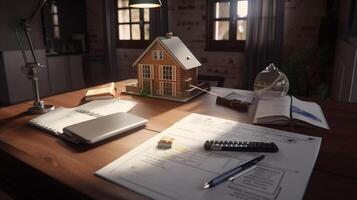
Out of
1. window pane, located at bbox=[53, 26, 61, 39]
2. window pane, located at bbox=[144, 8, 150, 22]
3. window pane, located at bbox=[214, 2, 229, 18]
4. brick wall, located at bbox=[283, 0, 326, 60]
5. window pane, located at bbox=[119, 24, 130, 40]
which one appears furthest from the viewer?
window pane, located at bbox=[53, 26, 61, 39]

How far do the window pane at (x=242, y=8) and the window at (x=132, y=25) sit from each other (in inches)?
53.7

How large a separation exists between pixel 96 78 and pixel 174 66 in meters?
3.78

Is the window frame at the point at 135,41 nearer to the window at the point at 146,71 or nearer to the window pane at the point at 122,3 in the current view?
the window pane at the point at 122,3

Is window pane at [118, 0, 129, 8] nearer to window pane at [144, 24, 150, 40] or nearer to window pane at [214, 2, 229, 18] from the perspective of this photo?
window pane at [144, 24, 150, 40]

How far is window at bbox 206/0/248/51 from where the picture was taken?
3395 mm

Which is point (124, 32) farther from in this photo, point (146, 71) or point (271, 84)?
point (271, 84)

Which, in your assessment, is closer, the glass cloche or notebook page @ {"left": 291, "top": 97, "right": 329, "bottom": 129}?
notebook page @ {"left": 291, "top": 97, "right": 329, "bottom": 129}

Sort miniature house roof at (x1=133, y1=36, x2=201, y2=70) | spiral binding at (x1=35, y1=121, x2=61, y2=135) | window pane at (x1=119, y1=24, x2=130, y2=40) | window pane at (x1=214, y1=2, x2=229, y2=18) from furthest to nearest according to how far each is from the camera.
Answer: window pane at (x1=119, y1=24, x2=130, y2=40)
window pane at (x1=214, y1=2, x2=229, y2=18)
miniature house roof at (x1=133, y1=36, x2=201, y2=70)
spiral binding at (x1=35, y1=121, x2=61, y2=135)

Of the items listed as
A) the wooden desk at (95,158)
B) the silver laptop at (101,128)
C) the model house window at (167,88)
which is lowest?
the wooden desk at (95,158)

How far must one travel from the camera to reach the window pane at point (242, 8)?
3.34m

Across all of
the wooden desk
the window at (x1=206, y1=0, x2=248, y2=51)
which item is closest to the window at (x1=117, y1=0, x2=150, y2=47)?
the window at (x1=206, y1=0, x2=248, y2=51)

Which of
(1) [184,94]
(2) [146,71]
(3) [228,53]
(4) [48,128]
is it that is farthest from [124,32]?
(4) [48,128]

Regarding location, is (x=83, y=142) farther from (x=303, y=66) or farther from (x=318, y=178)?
(x=303, y=66)

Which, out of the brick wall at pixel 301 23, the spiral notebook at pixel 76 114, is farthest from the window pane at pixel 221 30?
the spiral notebook at pixel 76 114
